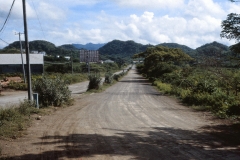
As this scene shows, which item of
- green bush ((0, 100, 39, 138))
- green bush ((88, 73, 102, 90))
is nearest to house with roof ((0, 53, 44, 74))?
green bush ((88, 73, 102, 90))

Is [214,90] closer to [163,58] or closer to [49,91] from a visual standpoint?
[49,91]

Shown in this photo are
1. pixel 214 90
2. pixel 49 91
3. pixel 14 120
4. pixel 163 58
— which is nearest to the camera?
pixel 14 120

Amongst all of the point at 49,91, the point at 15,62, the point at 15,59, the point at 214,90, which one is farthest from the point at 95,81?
the point at 15,59

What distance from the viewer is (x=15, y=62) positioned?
6806 centimetres

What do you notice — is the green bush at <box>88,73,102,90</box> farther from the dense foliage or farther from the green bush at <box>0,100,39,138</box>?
the green bush at <box>0,100,39,138</box>

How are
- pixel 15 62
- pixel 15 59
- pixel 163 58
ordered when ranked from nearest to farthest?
pixel 163 58
pixel 15 62
pixel 15 59

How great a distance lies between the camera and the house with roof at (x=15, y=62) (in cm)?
6775

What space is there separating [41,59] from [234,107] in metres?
58.5

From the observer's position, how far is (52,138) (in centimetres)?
930

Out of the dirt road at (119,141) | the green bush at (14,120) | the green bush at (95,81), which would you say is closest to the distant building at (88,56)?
the green bush at (95,81)

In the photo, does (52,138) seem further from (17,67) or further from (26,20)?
(17,67)

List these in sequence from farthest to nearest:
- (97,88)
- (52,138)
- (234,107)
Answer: (97,88) < (234,107) < (52,138)

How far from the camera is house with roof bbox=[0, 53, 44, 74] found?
2667 inches

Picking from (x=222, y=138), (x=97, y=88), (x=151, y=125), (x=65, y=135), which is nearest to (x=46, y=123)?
(x=65, y=135)
